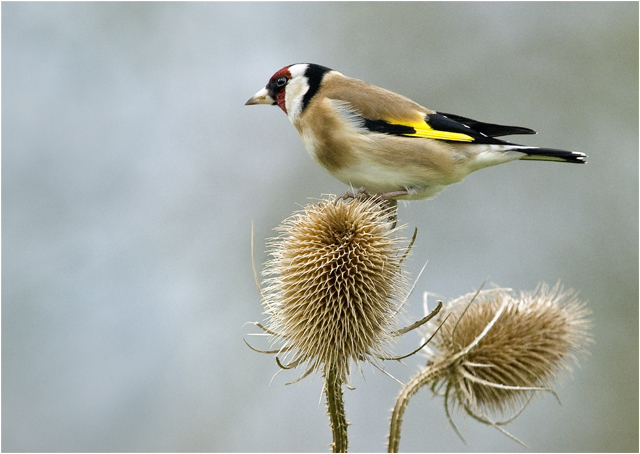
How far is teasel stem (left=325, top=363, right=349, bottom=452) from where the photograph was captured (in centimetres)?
241

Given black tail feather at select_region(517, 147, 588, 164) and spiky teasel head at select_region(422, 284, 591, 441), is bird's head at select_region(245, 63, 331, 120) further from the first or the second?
spiky teasel head at select_region(422, 284, 591, 441)

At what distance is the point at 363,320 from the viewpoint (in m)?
2.75

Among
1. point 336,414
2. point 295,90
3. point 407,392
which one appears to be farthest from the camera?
point 295,90

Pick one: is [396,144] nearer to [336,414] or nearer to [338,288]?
[338,288]

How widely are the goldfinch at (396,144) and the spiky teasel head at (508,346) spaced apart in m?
0.69

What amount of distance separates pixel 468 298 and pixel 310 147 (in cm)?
119

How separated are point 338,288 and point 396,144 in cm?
95

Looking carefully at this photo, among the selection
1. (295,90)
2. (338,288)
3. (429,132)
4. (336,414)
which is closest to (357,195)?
(429,132)

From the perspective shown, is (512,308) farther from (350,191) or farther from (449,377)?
(350,191)

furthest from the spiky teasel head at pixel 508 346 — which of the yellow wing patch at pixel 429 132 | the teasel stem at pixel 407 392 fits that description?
the yellow wing patch at pixel 429 132

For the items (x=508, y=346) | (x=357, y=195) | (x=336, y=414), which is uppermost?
(x=357, y=195)

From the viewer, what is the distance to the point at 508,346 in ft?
10.7

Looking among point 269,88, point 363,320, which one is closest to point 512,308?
point 363,320

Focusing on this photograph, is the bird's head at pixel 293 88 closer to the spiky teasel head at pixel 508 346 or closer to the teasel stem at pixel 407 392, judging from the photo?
the spiky teasel head at pixel 508 346
